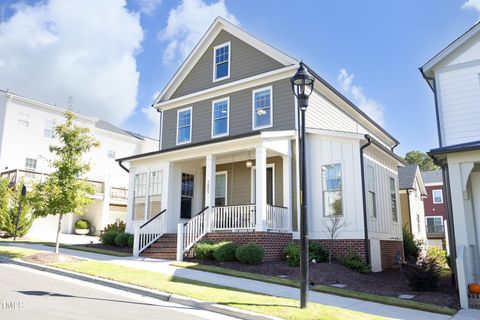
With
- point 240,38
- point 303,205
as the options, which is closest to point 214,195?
point 240,38

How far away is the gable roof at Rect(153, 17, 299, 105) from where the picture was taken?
16.3 meters

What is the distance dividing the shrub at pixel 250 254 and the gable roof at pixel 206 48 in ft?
25.1

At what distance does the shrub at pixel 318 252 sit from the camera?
13.2 meters

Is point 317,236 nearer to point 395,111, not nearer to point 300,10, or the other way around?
point 300,10

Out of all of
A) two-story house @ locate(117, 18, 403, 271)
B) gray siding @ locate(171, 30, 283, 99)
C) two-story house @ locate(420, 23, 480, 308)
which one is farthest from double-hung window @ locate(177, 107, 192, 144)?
two-story house @ locate(420, 23, 480, 308)

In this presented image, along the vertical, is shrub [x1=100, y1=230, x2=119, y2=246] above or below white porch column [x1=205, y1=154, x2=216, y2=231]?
below

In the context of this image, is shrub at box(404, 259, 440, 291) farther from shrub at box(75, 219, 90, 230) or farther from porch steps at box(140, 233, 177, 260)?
shrub at box(75, 219, 90, 230)

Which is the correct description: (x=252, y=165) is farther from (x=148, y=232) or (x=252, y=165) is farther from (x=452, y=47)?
(x=452, y=47)

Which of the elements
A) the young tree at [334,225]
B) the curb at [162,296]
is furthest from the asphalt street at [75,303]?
the young tree at [334,225]

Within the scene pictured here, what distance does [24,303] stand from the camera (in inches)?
257

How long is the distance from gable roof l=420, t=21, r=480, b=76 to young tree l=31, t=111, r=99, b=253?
11.3 m

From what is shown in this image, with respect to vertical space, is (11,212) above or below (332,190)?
below

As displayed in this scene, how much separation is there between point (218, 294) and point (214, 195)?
284 inches

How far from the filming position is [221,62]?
60.1 ft
